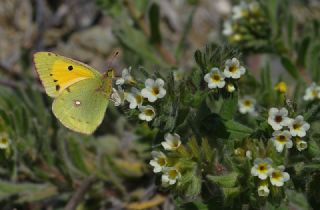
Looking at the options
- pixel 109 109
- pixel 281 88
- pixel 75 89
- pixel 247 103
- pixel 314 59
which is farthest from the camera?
pixel 109 109

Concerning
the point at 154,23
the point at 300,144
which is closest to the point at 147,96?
the point at 300,144

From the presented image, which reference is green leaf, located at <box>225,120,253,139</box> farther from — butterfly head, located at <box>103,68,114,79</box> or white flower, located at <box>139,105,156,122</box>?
butterfly head, located at <box>103,68,114,79</box>

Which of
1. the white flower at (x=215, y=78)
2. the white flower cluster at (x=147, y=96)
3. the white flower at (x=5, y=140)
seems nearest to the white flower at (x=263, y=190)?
→ the white flower at (x=215, y=78)

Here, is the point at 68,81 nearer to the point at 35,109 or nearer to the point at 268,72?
the point at 35,109

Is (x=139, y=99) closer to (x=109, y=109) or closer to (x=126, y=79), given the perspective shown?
(x=126, y=79)

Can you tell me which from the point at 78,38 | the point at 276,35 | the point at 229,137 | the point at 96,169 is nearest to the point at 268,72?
the point at 276,35

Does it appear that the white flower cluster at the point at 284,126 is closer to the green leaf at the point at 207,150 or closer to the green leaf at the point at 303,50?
the green leaf at the point at 207,150
